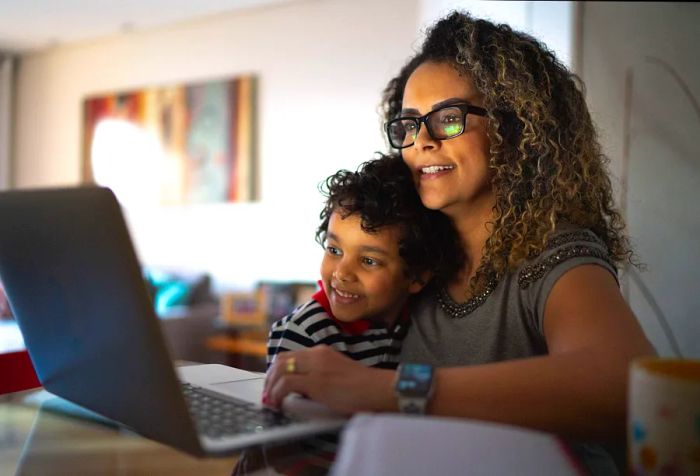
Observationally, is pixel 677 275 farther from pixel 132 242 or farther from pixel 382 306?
pixel 132 242

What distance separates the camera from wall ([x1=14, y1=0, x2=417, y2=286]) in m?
4.91

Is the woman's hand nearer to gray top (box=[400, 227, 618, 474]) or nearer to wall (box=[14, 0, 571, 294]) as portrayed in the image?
gray top (box=[400, 227, 618, 474])

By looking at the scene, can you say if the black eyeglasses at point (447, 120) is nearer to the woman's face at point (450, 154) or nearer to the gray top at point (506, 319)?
the woman's face at point (450, 154)

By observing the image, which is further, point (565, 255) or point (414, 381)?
point (565, 255)

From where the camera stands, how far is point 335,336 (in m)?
1.25

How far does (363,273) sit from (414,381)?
1.79ft

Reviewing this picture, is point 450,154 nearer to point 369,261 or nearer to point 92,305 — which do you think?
point 369,261

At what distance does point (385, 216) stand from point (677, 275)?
1770 millimetres

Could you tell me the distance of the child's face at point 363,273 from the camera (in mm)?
1296

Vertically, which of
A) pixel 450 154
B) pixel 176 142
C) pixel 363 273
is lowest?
pixel 363 273

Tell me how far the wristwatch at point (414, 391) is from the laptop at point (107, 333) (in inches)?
3.3

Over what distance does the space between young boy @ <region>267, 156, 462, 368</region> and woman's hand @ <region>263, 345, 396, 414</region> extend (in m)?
0.39

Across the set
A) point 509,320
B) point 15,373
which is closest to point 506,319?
point 509,320

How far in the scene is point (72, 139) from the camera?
6.57m
